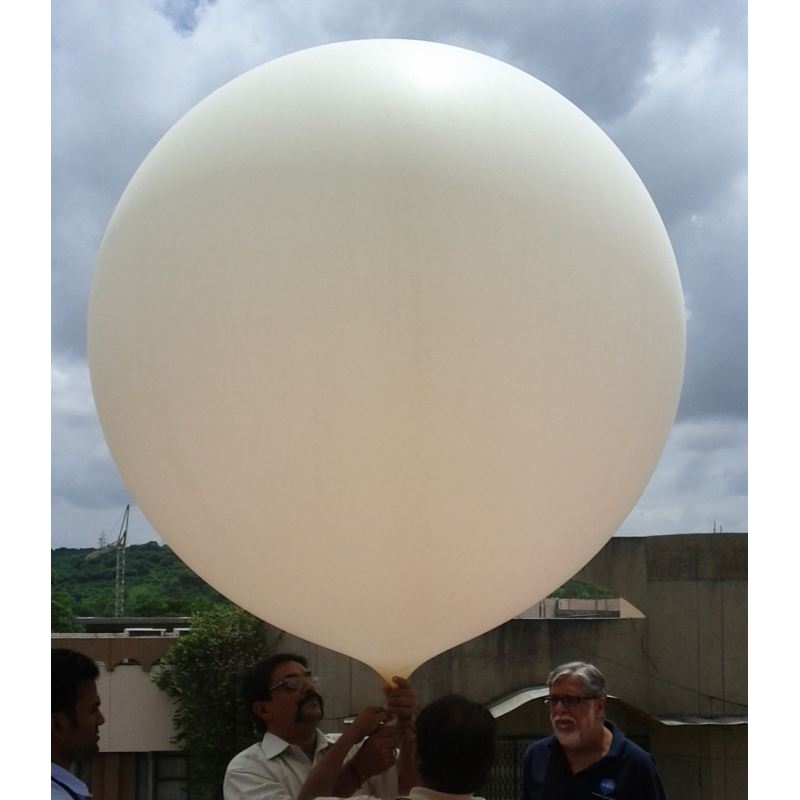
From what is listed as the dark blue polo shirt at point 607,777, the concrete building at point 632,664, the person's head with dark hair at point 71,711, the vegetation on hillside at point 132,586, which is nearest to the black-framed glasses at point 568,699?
the dark blue polo shirt at point 607,777

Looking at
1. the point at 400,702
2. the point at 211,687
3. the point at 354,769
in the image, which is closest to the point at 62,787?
the point at 354,769

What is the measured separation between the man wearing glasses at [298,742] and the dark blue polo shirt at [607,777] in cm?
41

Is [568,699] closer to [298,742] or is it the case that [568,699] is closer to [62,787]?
[298,742]

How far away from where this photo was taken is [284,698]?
1728mm

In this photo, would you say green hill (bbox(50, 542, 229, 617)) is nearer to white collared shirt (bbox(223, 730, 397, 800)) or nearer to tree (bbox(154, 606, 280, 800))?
tree (bbox(154, 606, 280, 800))

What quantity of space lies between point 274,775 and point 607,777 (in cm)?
71

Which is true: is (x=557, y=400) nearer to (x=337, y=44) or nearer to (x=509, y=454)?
(x=509, y=454)

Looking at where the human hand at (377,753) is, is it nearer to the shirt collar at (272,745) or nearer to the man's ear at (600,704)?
the shirt collar at (272,745)

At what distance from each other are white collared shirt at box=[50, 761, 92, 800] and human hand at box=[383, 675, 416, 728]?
58cm

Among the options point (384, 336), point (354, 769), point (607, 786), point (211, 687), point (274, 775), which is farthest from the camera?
point (211, 687)

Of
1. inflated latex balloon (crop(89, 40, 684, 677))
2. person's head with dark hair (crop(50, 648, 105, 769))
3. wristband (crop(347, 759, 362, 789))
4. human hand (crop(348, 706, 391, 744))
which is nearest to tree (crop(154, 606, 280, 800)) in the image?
person's head with dark hair (crop(50, 648, 105, 769))

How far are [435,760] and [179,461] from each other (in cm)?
67

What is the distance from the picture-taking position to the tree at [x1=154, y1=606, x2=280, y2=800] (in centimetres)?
800

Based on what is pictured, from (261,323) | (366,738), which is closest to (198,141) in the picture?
(261,323)
